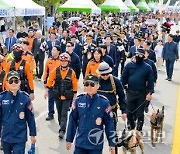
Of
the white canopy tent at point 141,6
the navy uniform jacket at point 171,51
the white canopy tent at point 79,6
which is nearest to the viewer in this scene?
the navy uniform jacket at point 171,51

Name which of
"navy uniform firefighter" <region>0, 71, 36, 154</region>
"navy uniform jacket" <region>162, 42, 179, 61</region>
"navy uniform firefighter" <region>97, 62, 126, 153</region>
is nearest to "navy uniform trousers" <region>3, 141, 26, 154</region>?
"navy uniform firefighter" <region>0, 71, 36, 154</region>

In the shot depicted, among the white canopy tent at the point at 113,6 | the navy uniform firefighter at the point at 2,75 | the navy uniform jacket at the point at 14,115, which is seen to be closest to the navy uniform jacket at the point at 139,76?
the navy uniform firefighter at the point at 2,75

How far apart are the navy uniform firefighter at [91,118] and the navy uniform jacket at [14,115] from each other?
656mm

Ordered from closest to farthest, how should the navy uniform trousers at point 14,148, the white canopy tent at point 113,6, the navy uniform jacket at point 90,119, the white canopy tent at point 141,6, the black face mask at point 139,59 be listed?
the navy uniform jacket at point 90,119 < the navy uniform trousers at point 14,148 < the black face mask at point 139,59 < the white canopy tent at point 113,6 < the white canopy tent at point 141,6

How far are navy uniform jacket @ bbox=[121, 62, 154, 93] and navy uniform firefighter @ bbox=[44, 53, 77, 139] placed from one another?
42.5 inches

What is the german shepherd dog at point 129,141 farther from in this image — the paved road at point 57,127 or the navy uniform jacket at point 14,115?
the navy uniform jacket at point 14,115

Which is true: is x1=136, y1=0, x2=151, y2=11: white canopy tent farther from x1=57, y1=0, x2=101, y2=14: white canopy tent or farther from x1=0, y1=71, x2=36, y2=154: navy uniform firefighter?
x1=0, y1=71, x2=36, y2=154: navy uniform firefighter

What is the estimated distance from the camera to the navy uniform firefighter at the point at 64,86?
8.32 metres

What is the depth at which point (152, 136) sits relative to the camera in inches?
322

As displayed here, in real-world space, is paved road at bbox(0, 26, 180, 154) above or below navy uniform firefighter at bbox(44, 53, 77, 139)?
below

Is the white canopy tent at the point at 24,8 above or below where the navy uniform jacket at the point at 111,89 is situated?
above

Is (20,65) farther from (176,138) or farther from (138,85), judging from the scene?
(176,138)

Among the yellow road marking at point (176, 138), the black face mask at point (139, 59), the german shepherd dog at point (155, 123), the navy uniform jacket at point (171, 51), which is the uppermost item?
the black face mask at point (139, 59)

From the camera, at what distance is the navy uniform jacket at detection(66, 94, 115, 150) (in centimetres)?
523
